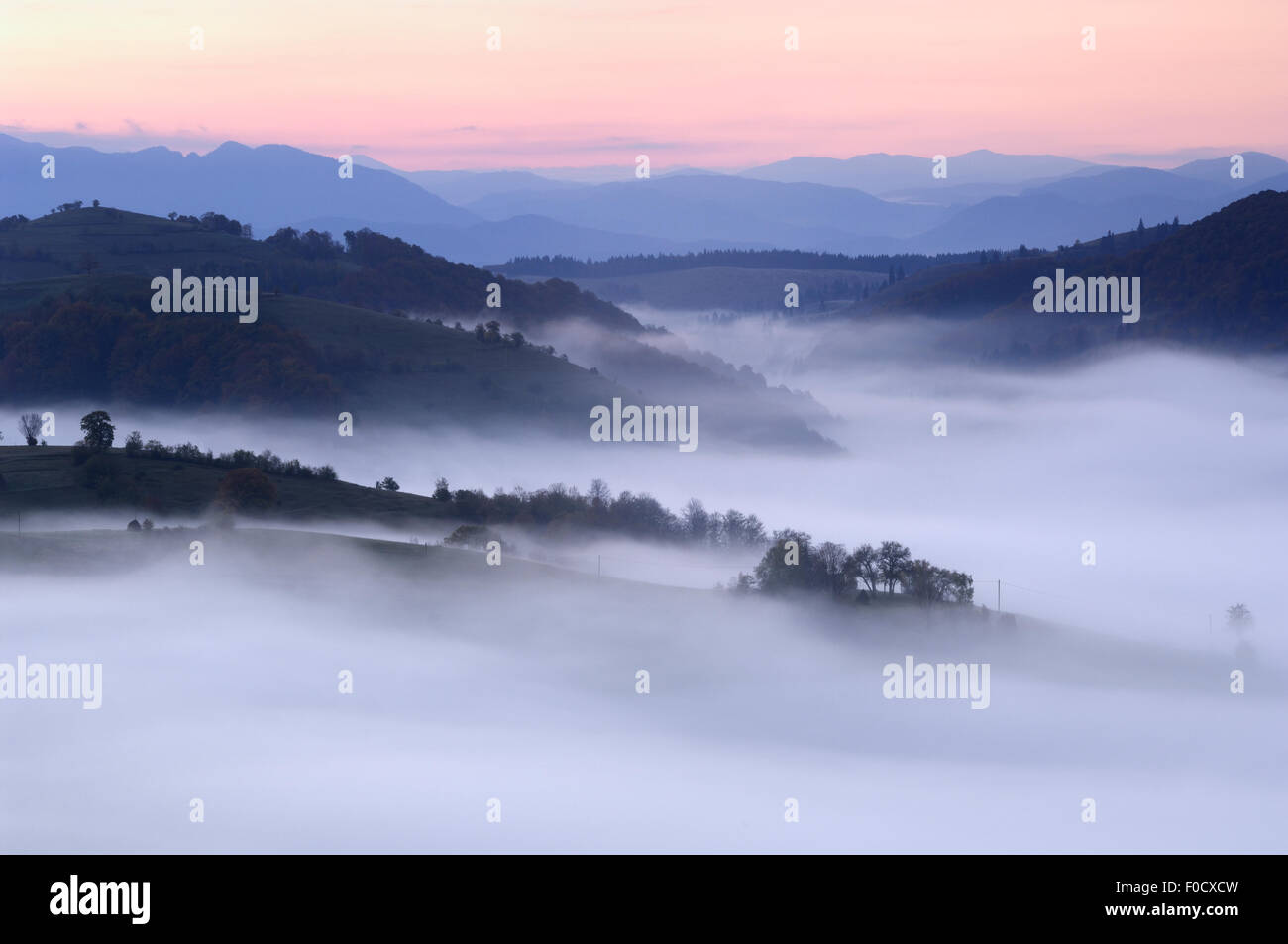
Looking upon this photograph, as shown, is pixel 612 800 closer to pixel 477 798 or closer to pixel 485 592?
pixel 477 798

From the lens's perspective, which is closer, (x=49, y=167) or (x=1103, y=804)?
(x=1103, y=804)

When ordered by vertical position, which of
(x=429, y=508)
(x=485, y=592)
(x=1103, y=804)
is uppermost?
(x=429, y=508)

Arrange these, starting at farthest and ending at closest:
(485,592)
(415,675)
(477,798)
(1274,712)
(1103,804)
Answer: (1274,712) < (485,592) < (415,675) < (1103,804) < (477,798)

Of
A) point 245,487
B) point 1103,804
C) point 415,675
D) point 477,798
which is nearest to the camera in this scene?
Result: point 477,798

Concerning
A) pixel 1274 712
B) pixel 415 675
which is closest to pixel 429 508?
pixel 415 675

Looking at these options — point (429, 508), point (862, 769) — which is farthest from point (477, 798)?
point (429, 508)

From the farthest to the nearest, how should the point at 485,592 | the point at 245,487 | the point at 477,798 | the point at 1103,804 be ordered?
the point at 245,487
the point at 485,592
the point at 1103,804
the point at 477,798

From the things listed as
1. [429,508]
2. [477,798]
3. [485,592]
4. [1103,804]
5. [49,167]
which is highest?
[49,167]

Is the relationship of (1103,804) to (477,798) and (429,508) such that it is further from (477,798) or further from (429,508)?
(429,508)

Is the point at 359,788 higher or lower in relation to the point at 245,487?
lower
